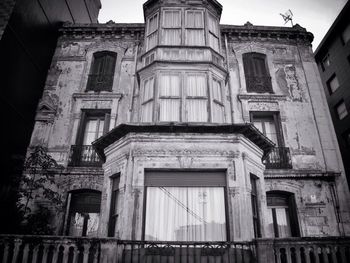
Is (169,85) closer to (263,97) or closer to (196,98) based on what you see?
Answer: (196,98)

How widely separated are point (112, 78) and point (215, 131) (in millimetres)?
7365

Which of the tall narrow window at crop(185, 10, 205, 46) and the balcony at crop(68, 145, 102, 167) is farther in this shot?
the tall narrow window at crop(185, 10, 205, 46)

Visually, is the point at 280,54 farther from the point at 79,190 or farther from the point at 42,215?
the point at 42,215

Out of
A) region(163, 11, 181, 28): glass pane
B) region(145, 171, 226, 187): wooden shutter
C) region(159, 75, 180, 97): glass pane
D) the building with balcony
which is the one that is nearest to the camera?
the building with balcony

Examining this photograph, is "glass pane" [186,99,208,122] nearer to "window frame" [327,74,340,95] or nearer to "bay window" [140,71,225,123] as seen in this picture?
"bay window" [140,71,225,123]

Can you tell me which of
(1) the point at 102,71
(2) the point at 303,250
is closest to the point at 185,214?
(2) the point at 303,250

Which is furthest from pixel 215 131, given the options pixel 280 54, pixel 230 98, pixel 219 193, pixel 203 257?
pixel 280 54

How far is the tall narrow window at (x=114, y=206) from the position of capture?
863 cm

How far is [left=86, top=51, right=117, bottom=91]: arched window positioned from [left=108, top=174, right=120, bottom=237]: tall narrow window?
20.0 feet

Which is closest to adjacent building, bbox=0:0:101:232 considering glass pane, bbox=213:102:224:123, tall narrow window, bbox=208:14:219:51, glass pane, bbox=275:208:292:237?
glass pane, bbox=213:102:224:123

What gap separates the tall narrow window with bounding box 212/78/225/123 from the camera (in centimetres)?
1107

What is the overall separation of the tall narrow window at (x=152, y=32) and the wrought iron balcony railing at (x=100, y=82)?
2.63 meters

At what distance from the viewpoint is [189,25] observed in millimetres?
13141

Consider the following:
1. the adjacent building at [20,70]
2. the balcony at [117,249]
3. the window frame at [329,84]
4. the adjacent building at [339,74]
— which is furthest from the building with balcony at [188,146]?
the window frame at [329,84]
